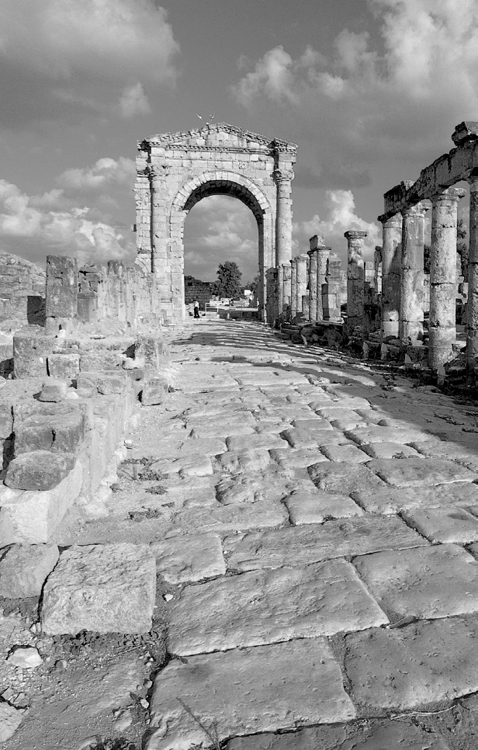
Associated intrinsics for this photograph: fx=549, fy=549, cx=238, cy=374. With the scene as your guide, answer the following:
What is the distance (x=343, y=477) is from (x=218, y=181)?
27.5 meters

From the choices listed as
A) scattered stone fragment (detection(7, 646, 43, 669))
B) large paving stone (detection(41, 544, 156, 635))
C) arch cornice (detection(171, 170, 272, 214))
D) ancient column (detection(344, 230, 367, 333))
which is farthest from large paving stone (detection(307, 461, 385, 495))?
arch cornice (detection(171, 170, 272, 214))

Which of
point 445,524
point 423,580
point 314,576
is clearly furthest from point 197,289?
point 423,580

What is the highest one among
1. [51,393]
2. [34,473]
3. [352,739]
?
[51,393]

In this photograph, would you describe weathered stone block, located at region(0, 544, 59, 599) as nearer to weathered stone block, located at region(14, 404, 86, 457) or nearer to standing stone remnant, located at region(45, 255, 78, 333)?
weathered stone block, located at region(14, 404, 86, 457)

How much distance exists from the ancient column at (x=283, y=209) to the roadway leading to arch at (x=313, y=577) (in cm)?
2453

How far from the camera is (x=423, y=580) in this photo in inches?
120

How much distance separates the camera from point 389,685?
224 cm

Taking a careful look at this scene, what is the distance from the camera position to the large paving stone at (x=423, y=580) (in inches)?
110

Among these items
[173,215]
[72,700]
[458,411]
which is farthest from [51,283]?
[173,215]

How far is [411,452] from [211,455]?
1.98 meters

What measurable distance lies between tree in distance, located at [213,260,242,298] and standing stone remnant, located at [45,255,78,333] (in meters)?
61.4

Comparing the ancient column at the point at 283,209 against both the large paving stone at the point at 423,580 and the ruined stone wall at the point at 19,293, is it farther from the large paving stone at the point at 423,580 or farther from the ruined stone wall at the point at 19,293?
the large paving stone at the point at 423,580

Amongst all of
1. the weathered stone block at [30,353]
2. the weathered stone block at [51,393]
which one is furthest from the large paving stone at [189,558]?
the weathered stone block at [30,353]

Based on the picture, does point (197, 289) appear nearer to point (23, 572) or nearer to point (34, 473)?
point (34, 473)
